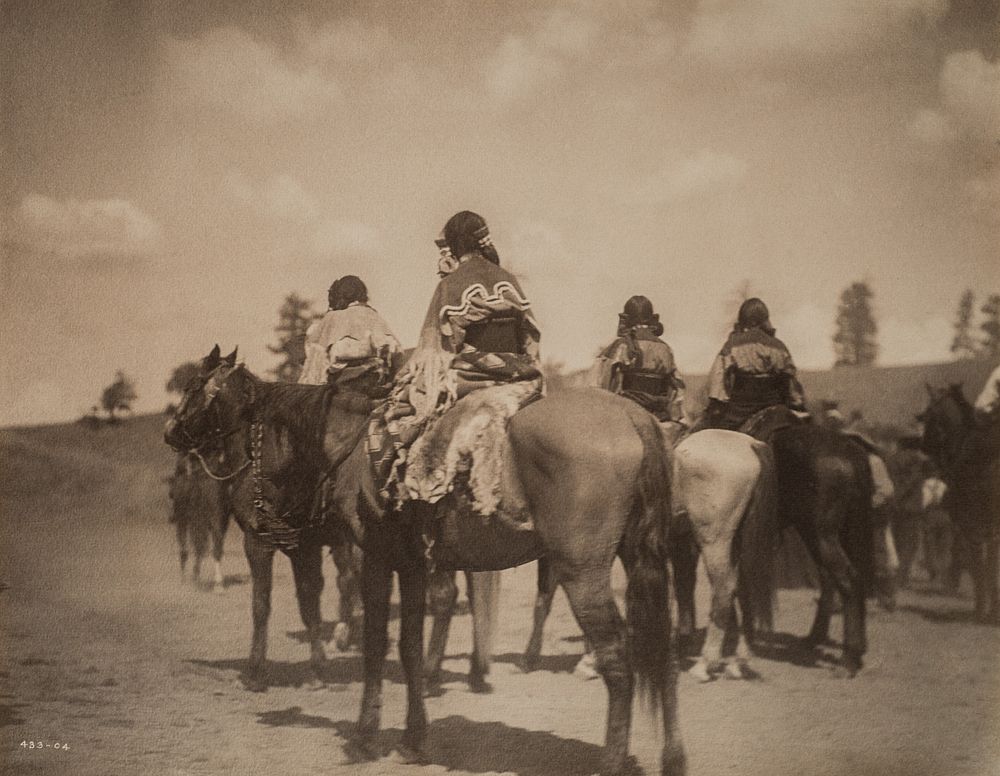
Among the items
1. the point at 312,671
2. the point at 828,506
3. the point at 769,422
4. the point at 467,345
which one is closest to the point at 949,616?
the point at 828,506

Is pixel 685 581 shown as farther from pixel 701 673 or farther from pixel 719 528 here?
pixel 701 673

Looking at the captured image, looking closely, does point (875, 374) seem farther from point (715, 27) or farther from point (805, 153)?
point (715, 27)

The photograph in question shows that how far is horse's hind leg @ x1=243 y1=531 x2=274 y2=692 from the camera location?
5453mm

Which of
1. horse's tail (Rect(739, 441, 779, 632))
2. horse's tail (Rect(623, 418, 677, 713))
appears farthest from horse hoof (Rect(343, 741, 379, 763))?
horse's tail (Rect(739, 441, 779, 632))

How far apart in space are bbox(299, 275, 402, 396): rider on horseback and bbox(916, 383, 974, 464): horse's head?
2908 mm

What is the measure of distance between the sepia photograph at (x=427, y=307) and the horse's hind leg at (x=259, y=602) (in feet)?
0.05

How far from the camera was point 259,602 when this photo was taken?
557 cm

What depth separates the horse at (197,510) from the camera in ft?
18.4

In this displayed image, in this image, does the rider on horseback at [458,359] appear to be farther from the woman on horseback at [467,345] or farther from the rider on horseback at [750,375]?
the rider on horseback at [750,375]

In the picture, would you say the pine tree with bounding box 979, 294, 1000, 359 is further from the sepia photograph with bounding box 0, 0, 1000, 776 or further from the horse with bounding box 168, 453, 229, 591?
the horse with bounding box 168, 453, 229, 591

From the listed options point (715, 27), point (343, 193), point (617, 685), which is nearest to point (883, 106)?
point (715, 27)

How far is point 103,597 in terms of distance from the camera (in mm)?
5484

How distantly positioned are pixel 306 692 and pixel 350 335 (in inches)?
73.5

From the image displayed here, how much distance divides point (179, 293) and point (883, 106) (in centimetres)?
389
